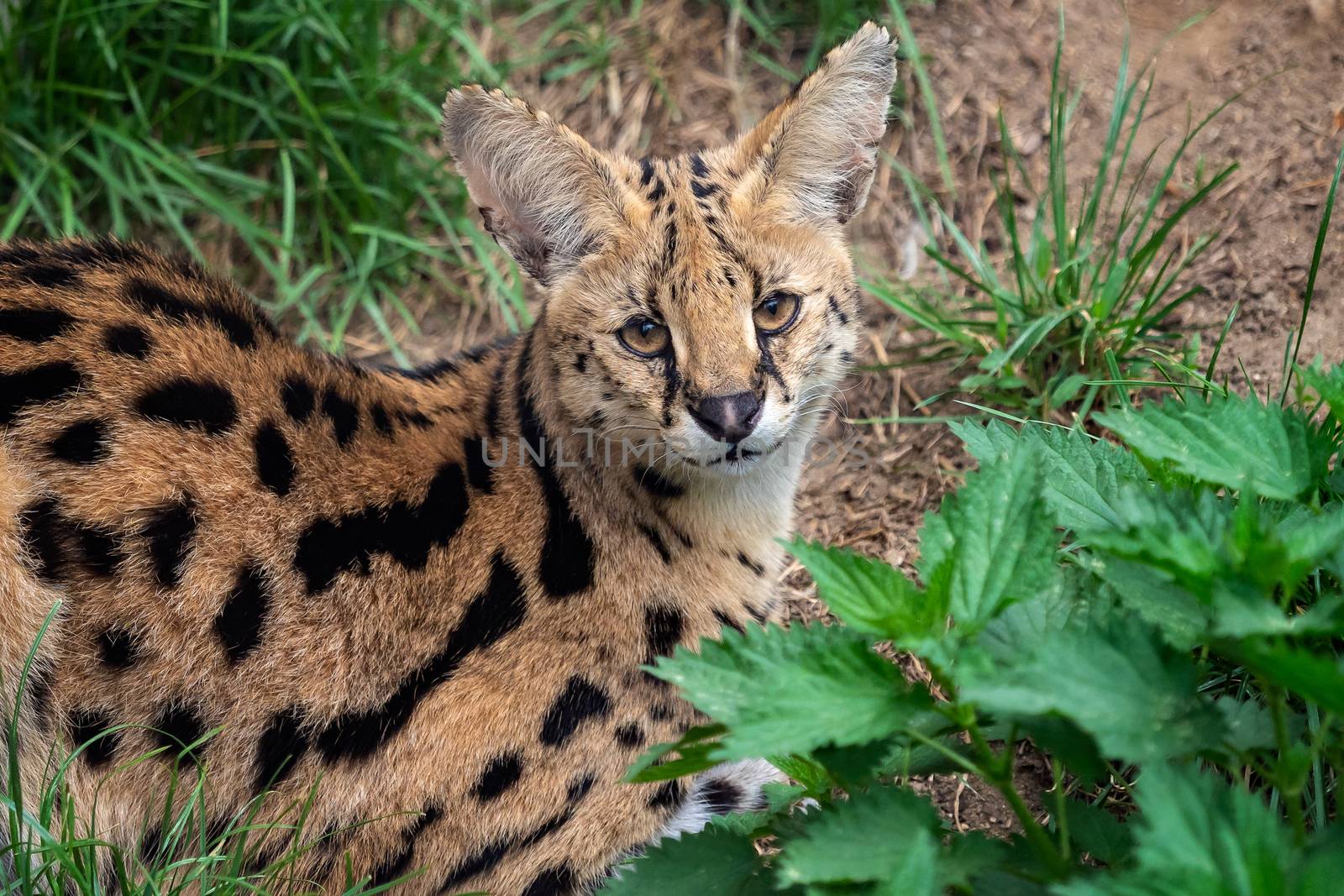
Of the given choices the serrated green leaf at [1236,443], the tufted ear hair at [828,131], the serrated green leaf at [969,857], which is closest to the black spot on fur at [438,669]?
the tufted ear hair at [828,131]

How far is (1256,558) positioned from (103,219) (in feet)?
14.4

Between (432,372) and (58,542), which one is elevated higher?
(432,372)

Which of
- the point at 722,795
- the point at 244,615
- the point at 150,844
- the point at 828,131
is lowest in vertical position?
the point at 150,844

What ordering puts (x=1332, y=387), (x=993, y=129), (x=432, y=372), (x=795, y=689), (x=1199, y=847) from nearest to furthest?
(x=1199, y=847)
(x=795, y=689)
(x=1332, y=387)
(x=432, y=372)
(x=993, y=129)

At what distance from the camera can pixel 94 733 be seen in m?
2.63

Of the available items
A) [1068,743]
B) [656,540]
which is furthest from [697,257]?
[1068,743]

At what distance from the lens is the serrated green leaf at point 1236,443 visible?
2232mm

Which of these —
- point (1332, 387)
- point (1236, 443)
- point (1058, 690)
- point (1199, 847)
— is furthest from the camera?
point (1332, 387)

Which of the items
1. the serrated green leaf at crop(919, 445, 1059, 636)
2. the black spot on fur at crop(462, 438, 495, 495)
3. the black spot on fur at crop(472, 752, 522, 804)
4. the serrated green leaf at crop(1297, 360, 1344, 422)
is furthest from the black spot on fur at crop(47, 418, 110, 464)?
the serrated green leaf at crop(1297, 360, 1344, 422)

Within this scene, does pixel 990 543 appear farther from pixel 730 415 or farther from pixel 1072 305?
pixel 1072 305

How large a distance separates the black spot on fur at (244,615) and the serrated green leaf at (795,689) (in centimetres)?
109

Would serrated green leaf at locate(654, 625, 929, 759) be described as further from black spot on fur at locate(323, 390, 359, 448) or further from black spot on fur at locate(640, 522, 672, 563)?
black spot on fur at locate(323, 390, 359, 448)

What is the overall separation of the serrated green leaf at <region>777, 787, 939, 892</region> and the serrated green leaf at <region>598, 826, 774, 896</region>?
0.11 m

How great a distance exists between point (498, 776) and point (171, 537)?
2.95ft
